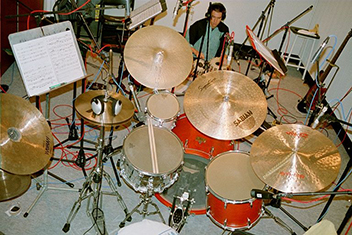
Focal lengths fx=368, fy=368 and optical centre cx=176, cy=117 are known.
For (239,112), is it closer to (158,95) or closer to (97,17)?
(158,95)

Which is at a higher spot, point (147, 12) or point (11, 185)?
point (147, 12)

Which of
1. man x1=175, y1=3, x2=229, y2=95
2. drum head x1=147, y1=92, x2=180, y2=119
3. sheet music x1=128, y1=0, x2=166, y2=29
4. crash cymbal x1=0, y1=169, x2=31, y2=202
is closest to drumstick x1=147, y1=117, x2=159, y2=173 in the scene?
drum head x1=147, y1=92, x2=180, y2=119

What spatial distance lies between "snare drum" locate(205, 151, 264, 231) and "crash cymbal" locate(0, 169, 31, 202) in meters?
1.47

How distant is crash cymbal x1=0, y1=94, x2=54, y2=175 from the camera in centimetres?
226

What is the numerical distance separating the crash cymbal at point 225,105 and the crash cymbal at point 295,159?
9.0 inches

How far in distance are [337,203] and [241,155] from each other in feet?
4.58

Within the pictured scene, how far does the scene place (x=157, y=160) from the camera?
266 cm

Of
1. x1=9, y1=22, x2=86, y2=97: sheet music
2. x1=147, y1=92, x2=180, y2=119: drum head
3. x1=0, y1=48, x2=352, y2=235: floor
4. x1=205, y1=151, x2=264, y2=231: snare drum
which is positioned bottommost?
x1=0, y1=48, x2=352, y2=235: floor

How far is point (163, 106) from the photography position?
3.27 m

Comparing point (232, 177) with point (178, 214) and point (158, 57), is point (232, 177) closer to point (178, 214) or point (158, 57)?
point (178, 214)

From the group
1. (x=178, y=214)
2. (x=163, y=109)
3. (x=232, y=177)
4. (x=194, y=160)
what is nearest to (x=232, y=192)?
(x=232, y=177)

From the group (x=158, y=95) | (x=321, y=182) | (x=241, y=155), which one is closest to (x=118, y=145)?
(x=158, y=95)

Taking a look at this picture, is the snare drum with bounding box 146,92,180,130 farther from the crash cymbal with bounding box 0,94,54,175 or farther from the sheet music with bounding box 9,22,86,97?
the crash cymbal with bounding box 0,94,54,175

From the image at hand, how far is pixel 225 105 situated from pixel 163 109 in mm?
658
